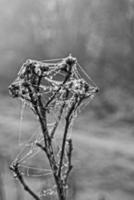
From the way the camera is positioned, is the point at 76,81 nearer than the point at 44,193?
Yes

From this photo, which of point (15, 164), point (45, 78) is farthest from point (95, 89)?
point (15, 164)

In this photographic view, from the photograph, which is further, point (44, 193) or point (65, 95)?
point (44, 193)

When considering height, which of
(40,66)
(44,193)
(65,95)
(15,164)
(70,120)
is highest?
(40,66)

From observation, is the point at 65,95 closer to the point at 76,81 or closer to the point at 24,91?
the point at 76,81

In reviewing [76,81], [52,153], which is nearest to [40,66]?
[76,81]

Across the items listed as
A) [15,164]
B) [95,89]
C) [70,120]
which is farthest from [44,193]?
[95,89]

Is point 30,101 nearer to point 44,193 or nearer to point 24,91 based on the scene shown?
point 24,91

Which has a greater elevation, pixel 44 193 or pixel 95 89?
pixel 95 89

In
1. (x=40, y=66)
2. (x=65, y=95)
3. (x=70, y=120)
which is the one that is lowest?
(x=70, y=120)

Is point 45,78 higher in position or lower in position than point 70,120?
higher
